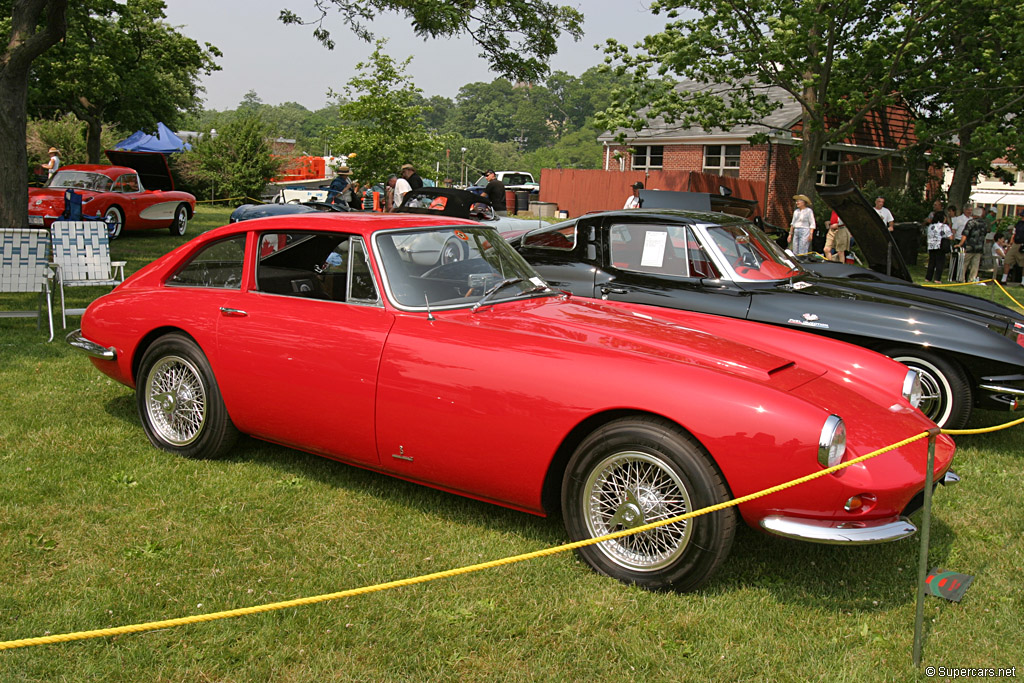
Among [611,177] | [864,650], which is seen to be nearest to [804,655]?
[864,650]

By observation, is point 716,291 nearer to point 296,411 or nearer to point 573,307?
point 573,307

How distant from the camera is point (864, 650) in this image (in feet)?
10.8

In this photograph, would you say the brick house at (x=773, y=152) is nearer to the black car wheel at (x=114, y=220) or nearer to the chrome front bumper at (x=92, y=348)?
the black car wheel at (x=114, y=220)

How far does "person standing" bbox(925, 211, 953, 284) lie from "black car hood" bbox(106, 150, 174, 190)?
62.4ft

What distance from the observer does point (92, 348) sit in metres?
5.53

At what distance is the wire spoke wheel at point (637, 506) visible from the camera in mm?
3570

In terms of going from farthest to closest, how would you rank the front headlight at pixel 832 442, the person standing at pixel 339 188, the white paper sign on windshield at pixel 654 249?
1. the person standing at pixel 339 188
2. the white paper sign on windshield at pixel 654 249
3. the front headlight at pixel 832 442

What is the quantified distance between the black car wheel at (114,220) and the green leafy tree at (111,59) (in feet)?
17.9

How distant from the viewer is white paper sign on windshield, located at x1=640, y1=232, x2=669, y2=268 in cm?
700

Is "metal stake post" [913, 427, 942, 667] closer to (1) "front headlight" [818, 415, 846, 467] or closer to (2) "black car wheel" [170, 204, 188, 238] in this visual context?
(1) "front headlight" [818, 415, 846, 467]

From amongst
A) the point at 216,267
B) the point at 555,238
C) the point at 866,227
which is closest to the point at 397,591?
the point at 216,267

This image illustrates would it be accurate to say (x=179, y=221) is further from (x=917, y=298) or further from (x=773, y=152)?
(x=773, y=152)

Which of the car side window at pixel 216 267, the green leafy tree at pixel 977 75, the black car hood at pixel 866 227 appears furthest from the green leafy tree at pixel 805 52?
the car side window at pixel 216 267

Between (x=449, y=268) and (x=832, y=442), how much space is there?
2.27 meters
